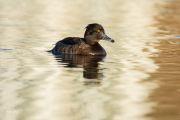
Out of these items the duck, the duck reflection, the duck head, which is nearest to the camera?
the duck reflection

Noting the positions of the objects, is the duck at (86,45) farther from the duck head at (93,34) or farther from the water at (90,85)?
the water at (90,85)

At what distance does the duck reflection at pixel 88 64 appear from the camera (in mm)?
10648

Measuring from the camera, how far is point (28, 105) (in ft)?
26.0

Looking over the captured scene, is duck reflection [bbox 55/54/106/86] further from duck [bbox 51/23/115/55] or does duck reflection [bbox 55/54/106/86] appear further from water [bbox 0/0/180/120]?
duck [bbox 51/23/115/55]

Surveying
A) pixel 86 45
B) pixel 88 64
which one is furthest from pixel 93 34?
pixel 88 64

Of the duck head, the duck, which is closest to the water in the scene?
the duck

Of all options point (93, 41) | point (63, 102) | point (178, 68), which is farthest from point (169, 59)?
point (63, 102)

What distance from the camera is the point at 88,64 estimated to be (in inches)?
527

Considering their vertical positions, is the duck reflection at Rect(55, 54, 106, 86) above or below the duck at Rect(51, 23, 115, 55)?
below

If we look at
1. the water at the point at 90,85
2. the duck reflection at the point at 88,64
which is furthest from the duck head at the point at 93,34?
the duck reflection at the point at 88,64

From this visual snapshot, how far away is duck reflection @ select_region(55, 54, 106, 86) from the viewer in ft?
34.9

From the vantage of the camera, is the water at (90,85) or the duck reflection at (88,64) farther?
the duck reflection at (88,64)

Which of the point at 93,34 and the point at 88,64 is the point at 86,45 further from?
the point at 88,64

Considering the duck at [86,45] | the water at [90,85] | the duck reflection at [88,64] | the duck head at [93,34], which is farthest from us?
the duck head at [93,34]
